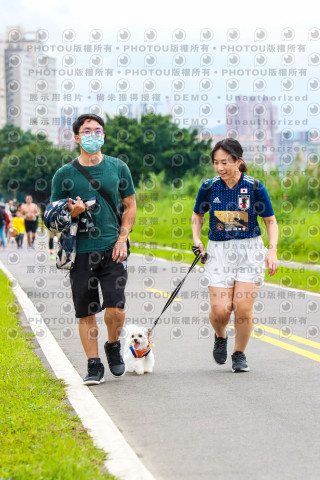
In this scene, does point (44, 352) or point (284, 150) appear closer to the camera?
point (44, 352)

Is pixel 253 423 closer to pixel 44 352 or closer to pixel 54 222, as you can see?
pixel 54 222

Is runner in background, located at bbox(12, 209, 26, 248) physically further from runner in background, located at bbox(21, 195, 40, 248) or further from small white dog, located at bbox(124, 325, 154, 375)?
small white dog, located at bbox(124, 325, 154, 375)

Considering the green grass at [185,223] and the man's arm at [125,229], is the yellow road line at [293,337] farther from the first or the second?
the green grass at [185,223]

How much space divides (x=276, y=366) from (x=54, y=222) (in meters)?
2.51

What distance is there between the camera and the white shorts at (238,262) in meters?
6.89

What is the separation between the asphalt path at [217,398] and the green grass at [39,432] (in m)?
0.33

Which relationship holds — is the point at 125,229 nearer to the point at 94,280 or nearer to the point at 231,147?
the point at 94,280

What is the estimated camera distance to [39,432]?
496 centimetres

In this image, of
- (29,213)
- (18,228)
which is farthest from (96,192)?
(18,228)

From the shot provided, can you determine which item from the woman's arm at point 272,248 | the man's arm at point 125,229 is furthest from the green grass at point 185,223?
the man's arm at point 125,229

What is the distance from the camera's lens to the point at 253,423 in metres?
5.32

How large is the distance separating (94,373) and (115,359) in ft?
1.03

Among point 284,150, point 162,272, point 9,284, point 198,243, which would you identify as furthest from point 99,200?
point 284,150

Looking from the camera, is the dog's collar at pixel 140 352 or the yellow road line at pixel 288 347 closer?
the dog's collar at pixel 140 352
